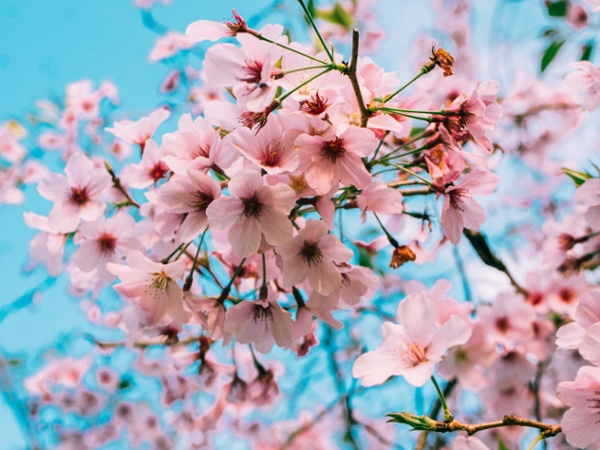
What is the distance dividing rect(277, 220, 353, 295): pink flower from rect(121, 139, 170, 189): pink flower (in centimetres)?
41

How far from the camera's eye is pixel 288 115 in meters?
0.97

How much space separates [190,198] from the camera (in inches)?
41.5

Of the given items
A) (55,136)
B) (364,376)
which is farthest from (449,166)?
(55,136)

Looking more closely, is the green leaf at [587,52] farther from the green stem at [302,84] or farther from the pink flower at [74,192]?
the pink flower at [74,192]

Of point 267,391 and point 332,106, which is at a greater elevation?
point 332,106

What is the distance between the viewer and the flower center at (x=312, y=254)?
1.05 metres

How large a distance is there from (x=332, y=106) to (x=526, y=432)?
232cm

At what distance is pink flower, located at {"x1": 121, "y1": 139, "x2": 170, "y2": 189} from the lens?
1218mm

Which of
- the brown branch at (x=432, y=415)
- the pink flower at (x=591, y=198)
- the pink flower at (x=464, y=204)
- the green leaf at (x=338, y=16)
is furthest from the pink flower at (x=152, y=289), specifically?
the green leaf at (x=338, y=16)

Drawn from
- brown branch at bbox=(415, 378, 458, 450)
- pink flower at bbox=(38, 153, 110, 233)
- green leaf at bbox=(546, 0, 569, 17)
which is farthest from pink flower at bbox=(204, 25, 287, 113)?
green leaf at bbox=(546, 0, 569, 17)

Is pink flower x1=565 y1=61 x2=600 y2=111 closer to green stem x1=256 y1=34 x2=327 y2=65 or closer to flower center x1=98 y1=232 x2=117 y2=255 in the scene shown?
green stem x1=256 y1=34 x2=327 y2=65

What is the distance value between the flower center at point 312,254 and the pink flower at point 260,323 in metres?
0.15

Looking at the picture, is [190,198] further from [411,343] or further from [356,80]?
[411,343]

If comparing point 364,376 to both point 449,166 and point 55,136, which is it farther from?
point 55,136
